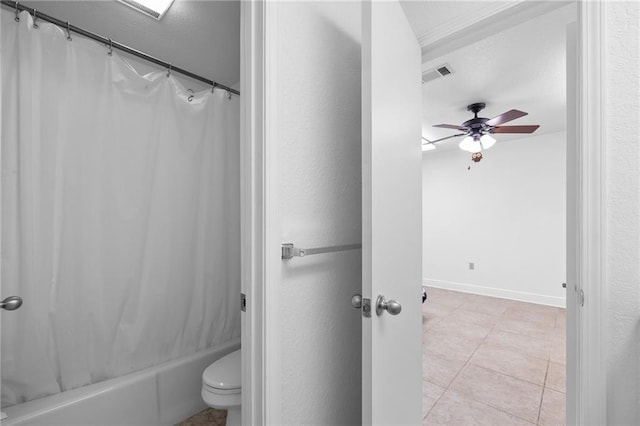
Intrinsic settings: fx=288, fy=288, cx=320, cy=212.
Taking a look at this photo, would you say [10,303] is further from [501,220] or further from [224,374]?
[501,220]

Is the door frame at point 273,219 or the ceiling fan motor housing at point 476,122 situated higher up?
the ceiling fan motor housing at point 476,122

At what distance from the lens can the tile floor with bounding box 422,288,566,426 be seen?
1.73m

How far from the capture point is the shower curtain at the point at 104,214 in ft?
4.48

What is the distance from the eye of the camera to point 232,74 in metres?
2.13

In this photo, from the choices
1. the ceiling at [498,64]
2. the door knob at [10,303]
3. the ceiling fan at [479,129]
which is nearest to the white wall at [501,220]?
the ceiling at [498,64]

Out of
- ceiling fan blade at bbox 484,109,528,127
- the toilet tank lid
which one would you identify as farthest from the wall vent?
the toilet tank lid

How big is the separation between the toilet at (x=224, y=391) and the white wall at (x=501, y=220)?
4.24m

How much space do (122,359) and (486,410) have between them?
7.16ft

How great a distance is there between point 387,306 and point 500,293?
433 centimetres

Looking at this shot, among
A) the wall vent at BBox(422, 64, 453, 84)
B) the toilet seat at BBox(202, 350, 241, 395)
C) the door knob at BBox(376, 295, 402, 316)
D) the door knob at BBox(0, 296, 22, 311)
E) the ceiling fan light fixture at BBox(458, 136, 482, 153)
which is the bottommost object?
the toilet seat at BBox(202, 350, 241, 395)

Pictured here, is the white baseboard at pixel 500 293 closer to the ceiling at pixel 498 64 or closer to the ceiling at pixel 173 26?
the ceiling at pixel 498 64

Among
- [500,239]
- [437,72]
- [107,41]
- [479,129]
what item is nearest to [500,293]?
[500,239]

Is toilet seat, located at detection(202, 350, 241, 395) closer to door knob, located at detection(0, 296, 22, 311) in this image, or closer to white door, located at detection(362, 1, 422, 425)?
white door, located at detection(362, 1, 422, 425)

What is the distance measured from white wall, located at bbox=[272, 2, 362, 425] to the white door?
9.3 inches
